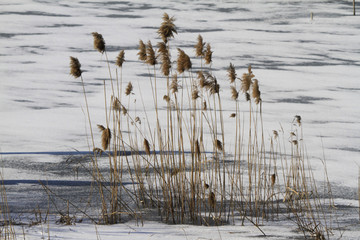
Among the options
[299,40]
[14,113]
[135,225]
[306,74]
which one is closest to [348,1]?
[299,40]

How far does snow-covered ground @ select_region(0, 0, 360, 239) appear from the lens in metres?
4.47

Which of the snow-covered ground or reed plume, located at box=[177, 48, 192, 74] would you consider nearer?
reed plume, located at box=[177, 48, 192, 74]

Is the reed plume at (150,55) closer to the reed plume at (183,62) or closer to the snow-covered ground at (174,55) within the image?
the reed plume at (183,62)

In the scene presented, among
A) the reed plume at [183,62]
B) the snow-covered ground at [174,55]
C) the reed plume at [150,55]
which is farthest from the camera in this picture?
the snow-covered ground at [174,55]

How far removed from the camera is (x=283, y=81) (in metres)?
8.67

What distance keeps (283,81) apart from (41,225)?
639 centimetres

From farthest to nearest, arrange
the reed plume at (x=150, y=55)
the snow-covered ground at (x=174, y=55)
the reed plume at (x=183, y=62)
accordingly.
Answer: the snow-covered ground at (x=174, y=55) < the reed plume at (x=150, y=55) < the reed plume at (x=183, y=62)

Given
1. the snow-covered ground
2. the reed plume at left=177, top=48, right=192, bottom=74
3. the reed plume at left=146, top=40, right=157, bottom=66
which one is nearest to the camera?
the reed plume at left=177, top=48, right=192, bottom=74

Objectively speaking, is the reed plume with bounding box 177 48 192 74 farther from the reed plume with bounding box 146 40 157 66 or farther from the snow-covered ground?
the snow-covered ground

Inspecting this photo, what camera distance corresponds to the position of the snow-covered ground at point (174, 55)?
4470 mm

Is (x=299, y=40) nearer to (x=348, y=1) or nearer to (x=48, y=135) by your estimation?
(x=348, y=1)

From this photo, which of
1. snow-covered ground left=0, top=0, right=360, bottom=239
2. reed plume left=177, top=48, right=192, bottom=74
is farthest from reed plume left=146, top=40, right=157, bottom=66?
snow-covered ground left=0, top=0, right=360, bottom=239

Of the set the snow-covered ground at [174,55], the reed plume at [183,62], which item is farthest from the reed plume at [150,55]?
the snow-covered ground at [174,55]

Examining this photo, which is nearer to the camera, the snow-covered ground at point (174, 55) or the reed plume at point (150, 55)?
the reed plume at point (150, 55)
